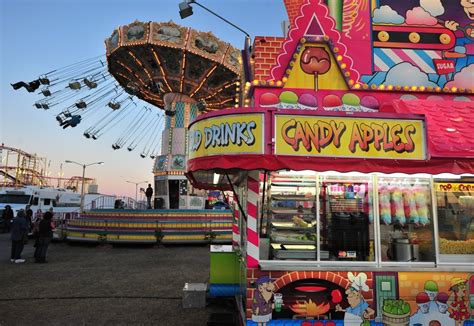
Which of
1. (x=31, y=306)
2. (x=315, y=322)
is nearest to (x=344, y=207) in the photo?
(x=315, y=322)

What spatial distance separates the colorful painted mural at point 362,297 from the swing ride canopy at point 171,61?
1738 centimetres

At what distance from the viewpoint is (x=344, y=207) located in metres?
5.34

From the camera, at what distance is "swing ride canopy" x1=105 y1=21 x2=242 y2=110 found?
22.3 m

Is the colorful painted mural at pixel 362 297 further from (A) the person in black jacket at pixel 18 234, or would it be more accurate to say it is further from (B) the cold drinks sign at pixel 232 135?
(A) the person in black jacket at pixel 18 234

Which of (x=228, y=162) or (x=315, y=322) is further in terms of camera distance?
(x=315, y=322)

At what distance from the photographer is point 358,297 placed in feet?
15.9

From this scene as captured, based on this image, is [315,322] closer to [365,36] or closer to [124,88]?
[365,36]

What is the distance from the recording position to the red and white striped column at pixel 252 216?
490 cm

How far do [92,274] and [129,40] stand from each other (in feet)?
54.2

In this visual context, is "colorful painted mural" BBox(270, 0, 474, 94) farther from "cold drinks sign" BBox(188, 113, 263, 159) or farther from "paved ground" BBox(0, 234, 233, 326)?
"paved ground" BBox(0, 234, 233, 326)

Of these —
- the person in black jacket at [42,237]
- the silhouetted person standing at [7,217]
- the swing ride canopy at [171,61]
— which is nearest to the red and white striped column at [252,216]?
the person in black jacket at [42,237]

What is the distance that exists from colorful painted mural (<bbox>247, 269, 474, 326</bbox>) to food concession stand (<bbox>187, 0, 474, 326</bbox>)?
0.01 meters

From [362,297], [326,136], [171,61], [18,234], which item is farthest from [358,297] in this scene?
[171,61]

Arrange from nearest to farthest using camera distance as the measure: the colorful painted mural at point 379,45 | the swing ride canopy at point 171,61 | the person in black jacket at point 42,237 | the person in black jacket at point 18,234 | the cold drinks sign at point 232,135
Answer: the cold drinks sign at point 232,135 < the colorful painted mural at point 379,45 < the person in black jacket at point 18,234 < the person in black jacket at point 42,237 < the swing ride canopy at point 171,61
